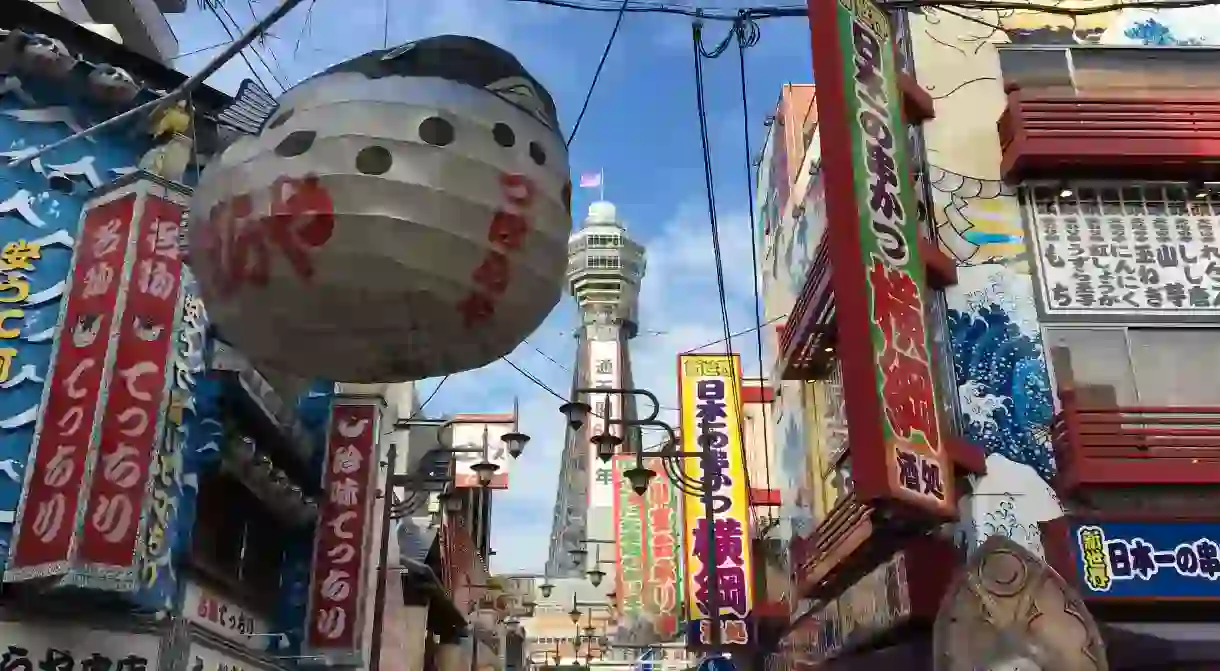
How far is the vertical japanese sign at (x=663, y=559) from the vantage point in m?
22.4

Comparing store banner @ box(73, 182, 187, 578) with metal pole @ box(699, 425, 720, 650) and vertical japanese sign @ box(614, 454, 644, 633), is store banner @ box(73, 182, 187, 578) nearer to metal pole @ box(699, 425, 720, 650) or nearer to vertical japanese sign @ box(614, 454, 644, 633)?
metal pole @ box(699, 425, 720, 650)

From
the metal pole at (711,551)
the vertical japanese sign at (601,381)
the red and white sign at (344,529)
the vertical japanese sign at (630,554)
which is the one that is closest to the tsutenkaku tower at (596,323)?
the vertical japanese sign at (601,381)

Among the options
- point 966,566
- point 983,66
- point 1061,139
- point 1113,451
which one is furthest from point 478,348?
point 983,66

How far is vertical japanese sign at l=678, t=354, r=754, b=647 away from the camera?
18781 millimetres

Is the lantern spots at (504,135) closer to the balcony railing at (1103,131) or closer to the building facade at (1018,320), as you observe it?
the building facade at (1018,320)

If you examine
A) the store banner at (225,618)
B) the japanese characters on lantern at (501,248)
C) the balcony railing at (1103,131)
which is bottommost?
the store banner at (225,618)

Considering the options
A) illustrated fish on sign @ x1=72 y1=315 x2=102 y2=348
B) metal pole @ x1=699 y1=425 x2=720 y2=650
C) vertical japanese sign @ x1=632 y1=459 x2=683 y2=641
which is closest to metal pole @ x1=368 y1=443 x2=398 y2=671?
metal pole @ x1=699 y1=425 x2=720 y2=650

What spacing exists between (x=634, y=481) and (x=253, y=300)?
1187cm

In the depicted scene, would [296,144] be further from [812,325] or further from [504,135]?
[812,325]

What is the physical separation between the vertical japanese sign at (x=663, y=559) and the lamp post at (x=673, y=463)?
3846 mm

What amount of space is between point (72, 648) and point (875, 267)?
8268 millimetres

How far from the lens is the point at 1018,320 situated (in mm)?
11305

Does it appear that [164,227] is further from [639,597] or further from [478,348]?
[639,597]

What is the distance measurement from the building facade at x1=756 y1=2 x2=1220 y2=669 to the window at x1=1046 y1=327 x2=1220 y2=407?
26 mm
